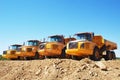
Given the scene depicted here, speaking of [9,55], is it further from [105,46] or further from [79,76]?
[79,76]

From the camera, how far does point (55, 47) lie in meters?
23.3

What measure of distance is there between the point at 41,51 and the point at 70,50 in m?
5.07

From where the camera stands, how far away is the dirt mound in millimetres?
12828

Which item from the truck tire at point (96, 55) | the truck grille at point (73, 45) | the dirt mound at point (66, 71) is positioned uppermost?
the truck grille at point (73, 45)

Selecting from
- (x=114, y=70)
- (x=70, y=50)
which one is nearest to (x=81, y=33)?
(x=70, y=50)

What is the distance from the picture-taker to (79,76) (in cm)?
1273

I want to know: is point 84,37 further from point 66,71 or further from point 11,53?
point 11,53

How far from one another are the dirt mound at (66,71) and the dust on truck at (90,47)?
3791 mm

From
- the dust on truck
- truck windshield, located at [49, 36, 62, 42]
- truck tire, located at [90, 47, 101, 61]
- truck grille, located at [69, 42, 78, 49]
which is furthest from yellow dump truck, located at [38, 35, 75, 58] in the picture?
truck tire, located at [90, 47, 101, 61]

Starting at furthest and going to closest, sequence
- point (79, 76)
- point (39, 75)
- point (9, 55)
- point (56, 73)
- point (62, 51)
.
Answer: point (9, 55) → point (62, 51) → point (39, 75) → point (56, 73) → point (79, 76)

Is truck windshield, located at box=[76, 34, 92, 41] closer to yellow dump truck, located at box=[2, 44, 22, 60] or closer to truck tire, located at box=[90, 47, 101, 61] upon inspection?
truck tire, located at box=[90, 47, 101, 61]

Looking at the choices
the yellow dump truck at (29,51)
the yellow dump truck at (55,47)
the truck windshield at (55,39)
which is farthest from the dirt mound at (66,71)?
the yellow dump truck at (29,51)

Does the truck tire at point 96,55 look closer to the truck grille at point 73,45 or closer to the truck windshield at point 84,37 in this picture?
the truck windshield at point 84,37

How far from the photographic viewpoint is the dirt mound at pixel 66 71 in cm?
1283
